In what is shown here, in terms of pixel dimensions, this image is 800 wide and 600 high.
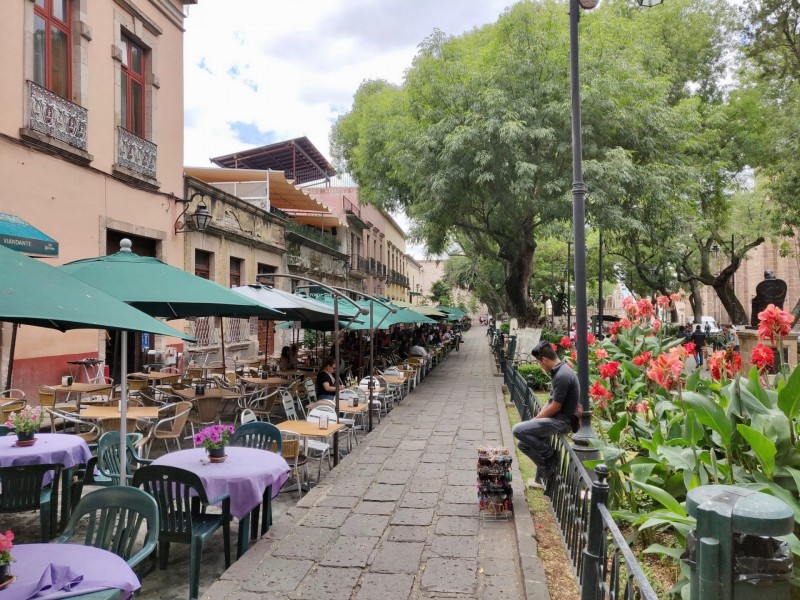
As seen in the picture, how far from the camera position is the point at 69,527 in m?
3.26

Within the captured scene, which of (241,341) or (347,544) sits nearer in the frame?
(347,544)

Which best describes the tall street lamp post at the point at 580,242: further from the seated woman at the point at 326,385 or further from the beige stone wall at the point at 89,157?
the beige stone wall at the point at 89,157

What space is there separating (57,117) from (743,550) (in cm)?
1112

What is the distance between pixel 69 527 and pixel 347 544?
2066 mm

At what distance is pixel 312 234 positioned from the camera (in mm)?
24625

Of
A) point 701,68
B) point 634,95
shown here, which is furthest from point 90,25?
point 701,68

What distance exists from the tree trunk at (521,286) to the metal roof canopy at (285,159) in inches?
475

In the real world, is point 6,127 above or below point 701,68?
below

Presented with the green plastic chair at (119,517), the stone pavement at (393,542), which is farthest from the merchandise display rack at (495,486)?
the green plastic chair at (119,517)

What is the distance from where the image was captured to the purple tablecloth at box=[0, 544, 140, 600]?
96.7 inches

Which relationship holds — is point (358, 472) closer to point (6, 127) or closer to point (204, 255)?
point (6, 127)

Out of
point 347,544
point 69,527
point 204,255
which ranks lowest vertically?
point 347,544

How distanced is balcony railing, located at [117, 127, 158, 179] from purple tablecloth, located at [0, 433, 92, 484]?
25.5 ft

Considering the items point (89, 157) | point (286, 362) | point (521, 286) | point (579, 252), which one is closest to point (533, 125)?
point (521, 286)
